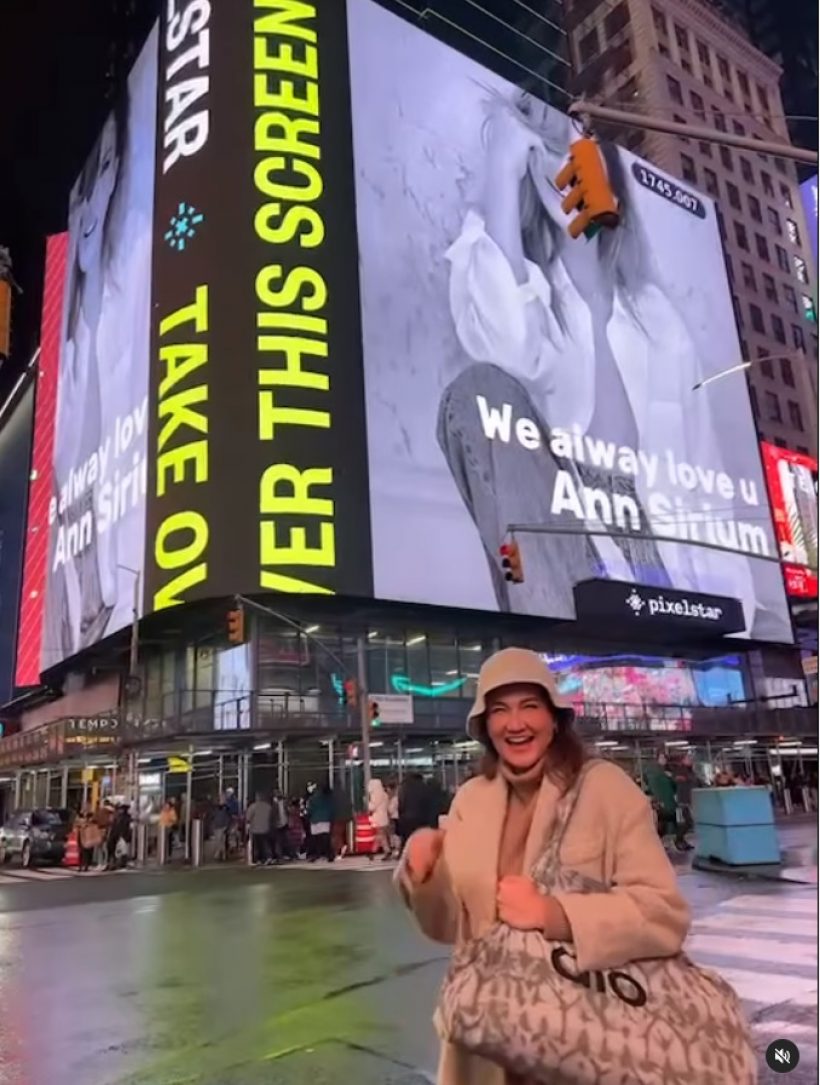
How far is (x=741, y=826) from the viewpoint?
43.0 feet

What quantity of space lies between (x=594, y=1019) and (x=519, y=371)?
38.1 m

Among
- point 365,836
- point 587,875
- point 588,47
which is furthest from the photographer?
point 588,47

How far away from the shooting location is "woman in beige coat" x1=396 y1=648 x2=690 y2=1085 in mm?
1753

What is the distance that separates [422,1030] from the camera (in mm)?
5121

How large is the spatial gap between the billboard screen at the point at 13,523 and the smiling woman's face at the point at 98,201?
16.6 meters

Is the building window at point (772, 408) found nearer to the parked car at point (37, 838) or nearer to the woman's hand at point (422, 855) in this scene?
the parked car at point (37, 838)

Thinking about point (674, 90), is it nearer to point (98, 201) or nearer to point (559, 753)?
point (98, 201)

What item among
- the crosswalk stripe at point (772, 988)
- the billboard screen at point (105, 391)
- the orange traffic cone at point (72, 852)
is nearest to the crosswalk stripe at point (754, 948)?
the crosswalk stripe at point (772, 988)

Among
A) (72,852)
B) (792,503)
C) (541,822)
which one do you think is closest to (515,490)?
(72,852)

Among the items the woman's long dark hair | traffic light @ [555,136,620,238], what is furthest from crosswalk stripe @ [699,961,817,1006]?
traffic light @ [555,136,620,238]

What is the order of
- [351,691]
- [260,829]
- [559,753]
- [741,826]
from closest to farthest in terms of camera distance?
[559,753]
[741,826]
[260,829]
[351,691]

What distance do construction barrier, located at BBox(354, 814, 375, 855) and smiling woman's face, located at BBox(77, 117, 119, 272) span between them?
34.8m

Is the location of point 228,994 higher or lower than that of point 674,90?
lower

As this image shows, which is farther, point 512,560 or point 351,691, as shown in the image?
point 351,691
